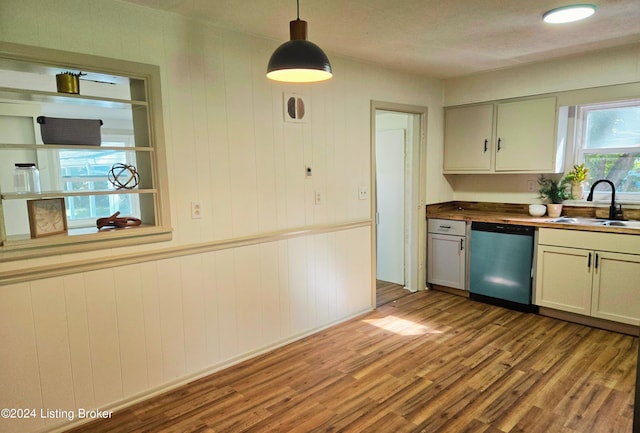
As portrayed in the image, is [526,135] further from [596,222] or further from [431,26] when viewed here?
[431,26]

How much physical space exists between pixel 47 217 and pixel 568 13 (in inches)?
130

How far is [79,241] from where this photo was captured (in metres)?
2.15

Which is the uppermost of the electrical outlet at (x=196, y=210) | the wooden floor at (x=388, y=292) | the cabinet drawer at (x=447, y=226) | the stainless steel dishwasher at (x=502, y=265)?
the electrical outlet at (x=196, y=210)

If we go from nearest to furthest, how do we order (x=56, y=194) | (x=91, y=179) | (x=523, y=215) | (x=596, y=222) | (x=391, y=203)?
(x=56, y=194) < (x=596, y=222) < (x=523, y=215) < (x=391, y=203) < (x=91, y=179)

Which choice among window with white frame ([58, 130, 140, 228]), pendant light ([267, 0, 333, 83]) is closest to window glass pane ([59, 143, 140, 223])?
window with white frame ([58, 130, 140, 228])

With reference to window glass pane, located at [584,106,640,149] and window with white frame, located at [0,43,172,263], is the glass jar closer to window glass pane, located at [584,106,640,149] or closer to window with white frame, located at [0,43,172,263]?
window with white frame, located at [0,43,172,263]

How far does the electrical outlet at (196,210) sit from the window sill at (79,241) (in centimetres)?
19

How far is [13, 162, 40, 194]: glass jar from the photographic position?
2088 mm

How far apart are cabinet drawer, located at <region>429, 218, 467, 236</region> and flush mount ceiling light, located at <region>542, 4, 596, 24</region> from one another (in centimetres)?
208

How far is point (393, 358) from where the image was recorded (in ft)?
9.62

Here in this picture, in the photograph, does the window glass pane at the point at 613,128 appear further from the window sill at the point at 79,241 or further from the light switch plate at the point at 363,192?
the window sill at the point at 79,241

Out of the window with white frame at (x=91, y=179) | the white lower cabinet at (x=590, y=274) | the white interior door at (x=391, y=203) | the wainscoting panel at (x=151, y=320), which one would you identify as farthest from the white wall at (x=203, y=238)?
the window with white frame at (x=91, y=179)

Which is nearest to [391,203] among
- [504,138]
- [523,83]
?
[504,138]

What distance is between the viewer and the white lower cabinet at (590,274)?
124 inches
